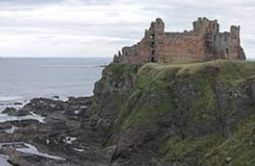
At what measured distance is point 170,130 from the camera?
9325 cm

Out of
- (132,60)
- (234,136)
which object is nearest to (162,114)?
(234,136)

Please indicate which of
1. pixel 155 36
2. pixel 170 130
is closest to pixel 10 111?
pixel 155 36

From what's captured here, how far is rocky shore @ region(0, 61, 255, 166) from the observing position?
84250 mm

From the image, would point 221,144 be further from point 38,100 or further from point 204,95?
point 38,100

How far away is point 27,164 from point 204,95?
29.3 meters

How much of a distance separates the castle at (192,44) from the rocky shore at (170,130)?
58.0 ft

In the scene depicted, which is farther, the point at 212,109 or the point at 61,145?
the point at 61,145

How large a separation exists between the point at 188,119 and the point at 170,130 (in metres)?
3.29

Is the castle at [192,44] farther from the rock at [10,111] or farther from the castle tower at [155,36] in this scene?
the rock at [10,111]

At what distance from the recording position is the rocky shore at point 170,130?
8425 cm

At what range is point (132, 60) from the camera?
138375 mm

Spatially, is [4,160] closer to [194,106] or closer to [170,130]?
[170,130]

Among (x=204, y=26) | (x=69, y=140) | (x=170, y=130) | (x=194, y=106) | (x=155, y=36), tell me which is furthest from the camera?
(x=155, y=36)

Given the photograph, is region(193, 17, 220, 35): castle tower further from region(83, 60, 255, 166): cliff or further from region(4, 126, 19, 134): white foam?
region(4, 126, 19, 134): white foam
